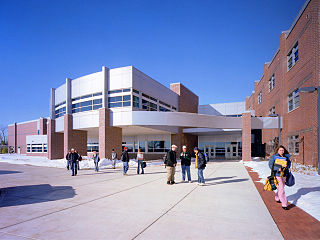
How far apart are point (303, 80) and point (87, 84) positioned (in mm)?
22479

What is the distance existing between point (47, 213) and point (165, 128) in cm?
2403

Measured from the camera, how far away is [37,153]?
4322 cm

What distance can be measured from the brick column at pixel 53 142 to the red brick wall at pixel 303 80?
3019 cm

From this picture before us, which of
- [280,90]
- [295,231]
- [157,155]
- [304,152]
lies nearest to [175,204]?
[295,231]

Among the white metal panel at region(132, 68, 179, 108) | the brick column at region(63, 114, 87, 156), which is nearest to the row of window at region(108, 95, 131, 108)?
the white metal panel at region(132, 68, 179, 108)

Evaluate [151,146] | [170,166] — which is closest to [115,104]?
[151,146]

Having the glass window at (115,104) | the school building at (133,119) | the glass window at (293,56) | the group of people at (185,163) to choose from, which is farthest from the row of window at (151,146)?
the group of people at (185,163)

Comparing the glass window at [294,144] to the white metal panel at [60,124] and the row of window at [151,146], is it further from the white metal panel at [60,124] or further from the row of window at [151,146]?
the white metal panel at [60,124]

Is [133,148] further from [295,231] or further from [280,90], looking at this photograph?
[295,231]

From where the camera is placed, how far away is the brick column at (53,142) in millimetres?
32531

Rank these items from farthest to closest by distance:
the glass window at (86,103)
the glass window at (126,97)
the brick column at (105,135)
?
1. the glass window at (86,103)
2. the glass window at (126,97)
3. the brick column at (105,135)

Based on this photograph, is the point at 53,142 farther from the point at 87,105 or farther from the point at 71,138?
the point at 87,105

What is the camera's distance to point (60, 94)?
31469 mm

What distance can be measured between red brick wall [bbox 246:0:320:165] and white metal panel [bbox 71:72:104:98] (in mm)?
19889
